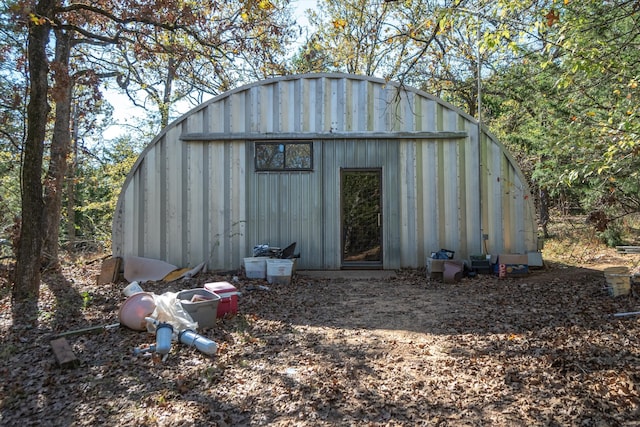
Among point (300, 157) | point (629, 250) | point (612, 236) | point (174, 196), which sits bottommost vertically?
point (629, 250)

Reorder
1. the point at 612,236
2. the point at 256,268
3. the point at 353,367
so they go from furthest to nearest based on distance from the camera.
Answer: the point at 612,236 → the point at 256,268 → the point at 353,367

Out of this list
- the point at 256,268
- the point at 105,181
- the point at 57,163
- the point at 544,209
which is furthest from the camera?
the point at 105,181

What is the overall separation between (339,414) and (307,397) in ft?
1.18

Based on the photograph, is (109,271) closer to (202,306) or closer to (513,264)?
(202,306)

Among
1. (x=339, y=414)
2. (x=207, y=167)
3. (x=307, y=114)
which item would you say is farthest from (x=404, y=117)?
(x=339, y=414)

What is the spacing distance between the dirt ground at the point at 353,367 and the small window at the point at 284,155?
360cm

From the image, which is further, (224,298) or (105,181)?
(105,181)

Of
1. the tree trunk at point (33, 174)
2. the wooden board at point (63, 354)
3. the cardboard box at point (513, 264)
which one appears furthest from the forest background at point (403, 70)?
the wooden board at point (63, 354)

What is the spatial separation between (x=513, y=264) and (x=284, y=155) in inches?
207

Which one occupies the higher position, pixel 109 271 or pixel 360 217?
pixel 360 217

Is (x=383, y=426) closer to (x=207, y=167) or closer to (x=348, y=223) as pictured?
(x=207, y=167)

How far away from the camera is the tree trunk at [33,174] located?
6484 millimetres

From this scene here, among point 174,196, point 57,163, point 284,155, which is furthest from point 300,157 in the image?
point 57,163

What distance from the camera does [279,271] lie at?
25.5 feet
